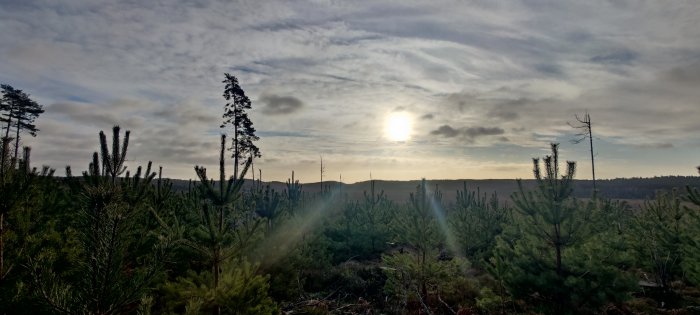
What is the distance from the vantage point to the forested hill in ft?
307

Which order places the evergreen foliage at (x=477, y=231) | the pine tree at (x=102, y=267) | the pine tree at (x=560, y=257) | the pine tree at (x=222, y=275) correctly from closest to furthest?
the pine tree at (x=102, y=267)
the pine tree at (x=222, y=275)
the pine tree at (x=560, y=257)
the evergreen foliage at (x=477, y=231)

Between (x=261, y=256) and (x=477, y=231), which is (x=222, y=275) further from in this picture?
(x=477, y=231)

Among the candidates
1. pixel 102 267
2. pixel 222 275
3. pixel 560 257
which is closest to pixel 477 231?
pixel 560 257

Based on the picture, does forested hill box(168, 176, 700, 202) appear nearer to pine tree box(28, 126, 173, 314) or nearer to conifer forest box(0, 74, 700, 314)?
conifer forest box(0, 74, 700, 314)

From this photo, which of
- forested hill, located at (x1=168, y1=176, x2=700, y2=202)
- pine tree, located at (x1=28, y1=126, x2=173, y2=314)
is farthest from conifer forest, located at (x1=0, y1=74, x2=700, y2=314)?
forested hill, located at (x1=168, y1=176, x2=700, y2=202)

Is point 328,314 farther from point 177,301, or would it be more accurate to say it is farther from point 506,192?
point 506,192

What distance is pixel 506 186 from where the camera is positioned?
138 meters

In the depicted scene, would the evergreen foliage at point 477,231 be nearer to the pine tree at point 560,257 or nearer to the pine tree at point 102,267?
the pine tree at point 560,257

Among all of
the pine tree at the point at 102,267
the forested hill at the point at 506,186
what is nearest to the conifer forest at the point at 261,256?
the pine tree at the point at 102,267

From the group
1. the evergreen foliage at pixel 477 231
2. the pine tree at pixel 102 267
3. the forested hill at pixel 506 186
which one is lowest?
the evergreen foliage at pixel 477 231

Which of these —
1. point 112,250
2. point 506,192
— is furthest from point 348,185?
point 112,250

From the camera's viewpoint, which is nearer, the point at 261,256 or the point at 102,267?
the point at 102,267

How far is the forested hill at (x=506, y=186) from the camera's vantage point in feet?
307

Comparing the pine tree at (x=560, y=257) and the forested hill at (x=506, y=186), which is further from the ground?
the forested hill at (x=506, y=186)
